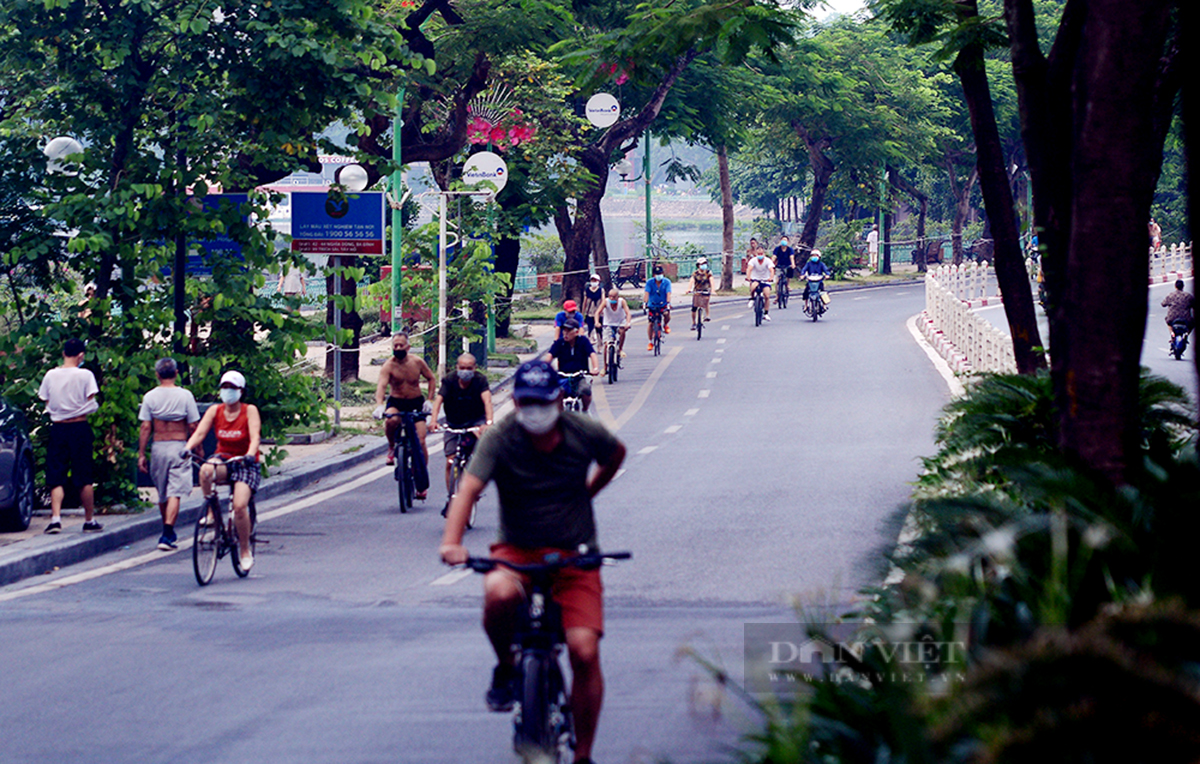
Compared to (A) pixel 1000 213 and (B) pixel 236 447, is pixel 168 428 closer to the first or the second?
(B) pixel 236 447

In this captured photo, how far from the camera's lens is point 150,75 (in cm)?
1598

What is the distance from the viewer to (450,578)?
39.7 feet

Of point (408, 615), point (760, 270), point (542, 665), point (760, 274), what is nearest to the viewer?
point (542, 665)

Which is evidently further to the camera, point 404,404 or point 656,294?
point 656,294

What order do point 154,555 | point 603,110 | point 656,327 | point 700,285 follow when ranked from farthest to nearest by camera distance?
point 603,110 < point 700,285 < point 656,327 < point 154,555

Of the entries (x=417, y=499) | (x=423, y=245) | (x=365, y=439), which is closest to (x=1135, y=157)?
(x=417, y=499)

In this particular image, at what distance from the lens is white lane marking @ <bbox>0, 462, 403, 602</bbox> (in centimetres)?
1191

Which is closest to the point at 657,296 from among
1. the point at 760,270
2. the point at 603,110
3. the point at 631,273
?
the point at 603,110

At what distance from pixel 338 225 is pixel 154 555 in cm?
851

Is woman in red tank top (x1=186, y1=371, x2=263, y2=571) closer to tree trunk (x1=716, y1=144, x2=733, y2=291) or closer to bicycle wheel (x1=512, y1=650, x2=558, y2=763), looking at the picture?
bicycle wheel (x1=512, y1=650, x2=558, y2=763)

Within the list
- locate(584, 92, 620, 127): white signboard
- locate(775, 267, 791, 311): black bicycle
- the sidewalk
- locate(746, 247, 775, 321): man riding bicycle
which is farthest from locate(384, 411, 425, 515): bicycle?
locate(775, 267, 791, 311): black bicycle

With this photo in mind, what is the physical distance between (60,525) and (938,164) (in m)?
56.9

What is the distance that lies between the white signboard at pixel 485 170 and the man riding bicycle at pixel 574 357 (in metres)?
6.78

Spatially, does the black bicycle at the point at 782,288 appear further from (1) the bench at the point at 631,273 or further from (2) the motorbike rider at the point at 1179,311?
(2) the motorbike rider at the point at 1179,311
